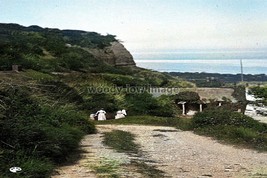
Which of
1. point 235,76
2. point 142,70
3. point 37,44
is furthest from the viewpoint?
point 235,76

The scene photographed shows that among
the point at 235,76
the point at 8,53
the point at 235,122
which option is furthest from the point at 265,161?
the point at 235,76

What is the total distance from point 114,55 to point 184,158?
1371 inches

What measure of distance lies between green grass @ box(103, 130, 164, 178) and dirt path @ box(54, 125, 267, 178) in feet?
0.62

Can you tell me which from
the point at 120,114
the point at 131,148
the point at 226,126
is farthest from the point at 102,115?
the point at 131,148

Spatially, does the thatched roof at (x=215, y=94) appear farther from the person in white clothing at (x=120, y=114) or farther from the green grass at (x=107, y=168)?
the green grass at (x=107, y=168)

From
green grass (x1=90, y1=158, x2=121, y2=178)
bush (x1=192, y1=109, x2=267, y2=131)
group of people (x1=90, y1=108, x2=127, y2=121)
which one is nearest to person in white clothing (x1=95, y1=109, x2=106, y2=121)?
group of people (x1=90, y1=108, x2=127, y2=121)

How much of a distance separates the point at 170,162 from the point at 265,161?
8.01 feet

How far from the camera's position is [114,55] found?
152 ft

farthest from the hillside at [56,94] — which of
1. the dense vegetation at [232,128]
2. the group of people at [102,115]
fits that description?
the dense vegetation at [232,128]

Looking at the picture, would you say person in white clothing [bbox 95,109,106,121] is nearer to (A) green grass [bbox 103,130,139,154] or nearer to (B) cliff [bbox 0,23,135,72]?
(B) cliff [bbox 0,23,135,72]

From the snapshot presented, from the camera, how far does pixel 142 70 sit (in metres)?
45.8

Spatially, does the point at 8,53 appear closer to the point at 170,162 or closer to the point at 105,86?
the point at 105,86

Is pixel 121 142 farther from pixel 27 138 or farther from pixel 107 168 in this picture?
pixel 27 138

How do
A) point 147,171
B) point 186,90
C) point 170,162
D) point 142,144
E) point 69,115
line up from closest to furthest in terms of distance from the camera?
point 147,171, point 170,162, point 142,144, point 69,115, point 186,90
